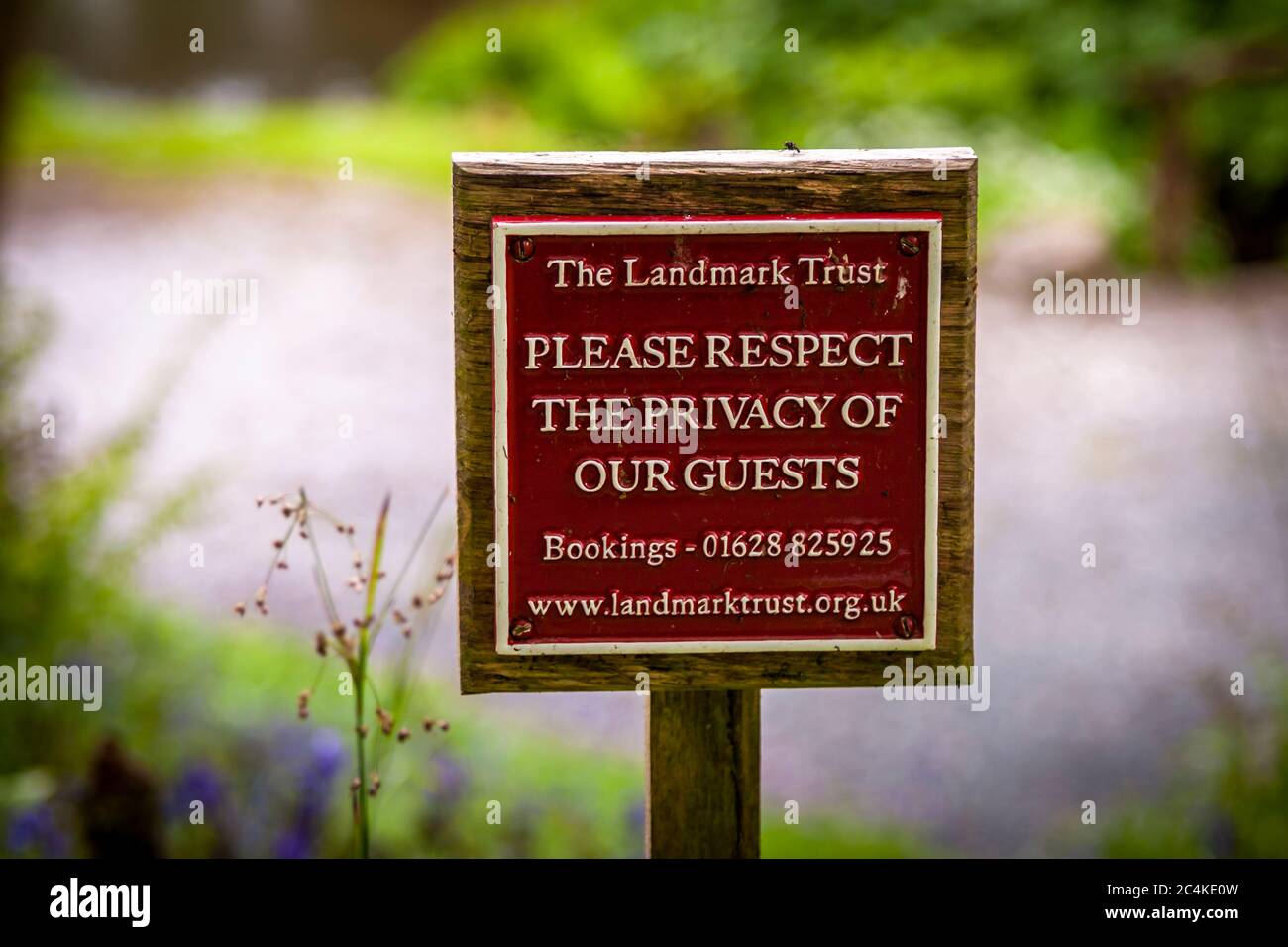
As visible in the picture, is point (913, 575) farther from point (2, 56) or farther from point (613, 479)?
point (2, 56)

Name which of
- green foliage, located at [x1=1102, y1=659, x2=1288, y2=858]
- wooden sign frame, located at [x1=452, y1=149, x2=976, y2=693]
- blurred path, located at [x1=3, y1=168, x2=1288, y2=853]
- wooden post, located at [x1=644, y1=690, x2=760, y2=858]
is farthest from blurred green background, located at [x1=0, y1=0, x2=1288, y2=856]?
wooden sign frame, located at [x1=452, y1=149, x2=976, y2=693]

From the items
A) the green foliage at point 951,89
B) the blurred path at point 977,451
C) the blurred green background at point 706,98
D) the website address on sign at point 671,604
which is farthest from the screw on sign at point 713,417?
the green foliage at point 951,89

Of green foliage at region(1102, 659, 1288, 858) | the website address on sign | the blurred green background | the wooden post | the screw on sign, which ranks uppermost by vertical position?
the blurred green background

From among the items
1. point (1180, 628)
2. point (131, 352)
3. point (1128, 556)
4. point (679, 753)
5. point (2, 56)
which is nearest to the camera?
point (679, 753)

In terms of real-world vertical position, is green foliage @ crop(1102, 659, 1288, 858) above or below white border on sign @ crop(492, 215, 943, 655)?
below

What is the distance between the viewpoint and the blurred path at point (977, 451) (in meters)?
4.12

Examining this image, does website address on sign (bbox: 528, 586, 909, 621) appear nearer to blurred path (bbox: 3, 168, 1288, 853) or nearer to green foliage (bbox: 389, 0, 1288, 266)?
blurred path (bbox: 3, 168, 1288, 853)

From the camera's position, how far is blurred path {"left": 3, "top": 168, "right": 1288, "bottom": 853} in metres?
4.12

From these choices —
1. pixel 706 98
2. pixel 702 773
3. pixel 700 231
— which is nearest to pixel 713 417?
pixel 700 231

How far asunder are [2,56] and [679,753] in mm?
2248

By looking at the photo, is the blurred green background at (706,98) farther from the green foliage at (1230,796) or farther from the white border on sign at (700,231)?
the white border on sign at (700,231)

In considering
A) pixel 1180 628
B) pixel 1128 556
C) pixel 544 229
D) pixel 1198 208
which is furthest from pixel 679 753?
pixel 1198 208

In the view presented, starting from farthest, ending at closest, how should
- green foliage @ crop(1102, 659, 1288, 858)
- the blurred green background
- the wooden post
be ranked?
the blurred green background → green foliage @ crop(1102, 659, 1288, 858) → the wooden post

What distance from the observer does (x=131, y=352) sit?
22.8 ft
